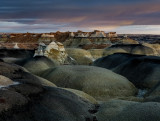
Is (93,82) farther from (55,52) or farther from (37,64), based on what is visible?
(55,52)

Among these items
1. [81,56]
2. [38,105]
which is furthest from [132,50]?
[38,105]

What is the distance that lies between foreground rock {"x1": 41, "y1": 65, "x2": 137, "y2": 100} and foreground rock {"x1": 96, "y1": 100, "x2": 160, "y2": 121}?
13.6 meters

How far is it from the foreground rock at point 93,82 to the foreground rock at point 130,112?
13609 millimetres

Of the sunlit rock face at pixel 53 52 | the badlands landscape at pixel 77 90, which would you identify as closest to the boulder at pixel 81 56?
the sunlit rock face at pixel 53 52

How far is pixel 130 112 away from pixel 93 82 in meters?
19.4

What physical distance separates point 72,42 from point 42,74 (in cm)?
14768

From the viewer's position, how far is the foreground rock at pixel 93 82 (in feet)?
130

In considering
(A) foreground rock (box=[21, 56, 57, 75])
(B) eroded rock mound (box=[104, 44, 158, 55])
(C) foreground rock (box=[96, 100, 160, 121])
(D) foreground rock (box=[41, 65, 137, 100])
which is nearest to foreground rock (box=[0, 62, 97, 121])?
(C) foreground rock (box=[96, 100, 160, 121])

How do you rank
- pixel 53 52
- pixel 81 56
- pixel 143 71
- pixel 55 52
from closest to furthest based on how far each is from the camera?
pixel 143 71
pixel 53 52
pixel 55 52
pixel 81 56

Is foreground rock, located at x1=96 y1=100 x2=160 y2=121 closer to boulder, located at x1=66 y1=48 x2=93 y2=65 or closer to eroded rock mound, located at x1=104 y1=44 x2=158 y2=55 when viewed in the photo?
boulder, located at x1=66 y1=48 x2=93 y2=65

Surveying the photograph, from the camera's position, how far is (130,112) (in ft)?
72.7

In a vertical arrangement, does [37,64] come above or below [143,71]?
below

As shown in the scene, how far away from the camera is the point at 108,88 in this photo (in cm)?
4044

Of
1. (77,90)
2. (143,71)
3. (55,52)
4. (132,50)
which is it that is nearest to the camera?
(77,90)
